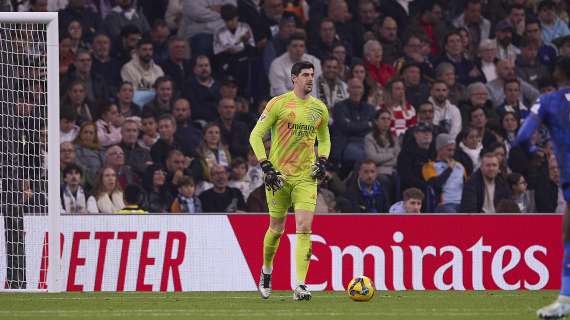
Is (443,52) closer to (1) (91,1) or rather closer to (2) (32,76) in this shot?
(1) (91,1)

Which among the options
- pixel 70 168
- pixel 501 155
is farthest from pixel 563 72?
pixel 501 155

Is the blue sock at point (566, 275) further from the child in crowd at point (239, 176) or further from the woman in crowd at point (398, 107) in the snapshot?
the woman in crowd at point (398, 107)

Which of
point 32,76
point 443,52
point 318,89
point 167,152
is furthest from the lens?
point 443,52

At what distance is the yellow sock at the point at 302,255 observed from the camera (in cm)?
1296

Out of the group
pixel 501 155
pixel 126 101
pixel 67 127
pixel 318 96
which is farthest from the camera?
pixel 318 96

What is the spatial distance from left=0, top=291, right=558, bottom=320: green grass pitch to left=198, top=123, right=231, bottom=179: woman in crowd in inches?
128

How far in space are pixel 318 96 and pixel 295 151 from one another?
572 centimetres

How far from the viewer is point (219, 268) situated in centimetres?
1568

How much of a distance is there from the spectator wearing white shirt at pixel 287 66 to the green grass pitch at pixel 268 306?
15.6 feet

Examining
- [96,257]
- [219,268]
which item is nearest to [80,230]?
[96,257]

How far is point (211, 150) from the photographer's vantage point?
18.1 m

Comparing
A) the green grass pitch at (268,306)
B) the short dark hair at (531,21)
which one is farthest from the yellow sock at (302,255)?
the short dark hair at (531,21)

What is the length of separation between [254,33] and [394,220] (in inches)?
197

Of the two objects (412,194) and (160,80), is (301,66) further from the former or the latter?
(160,80)
